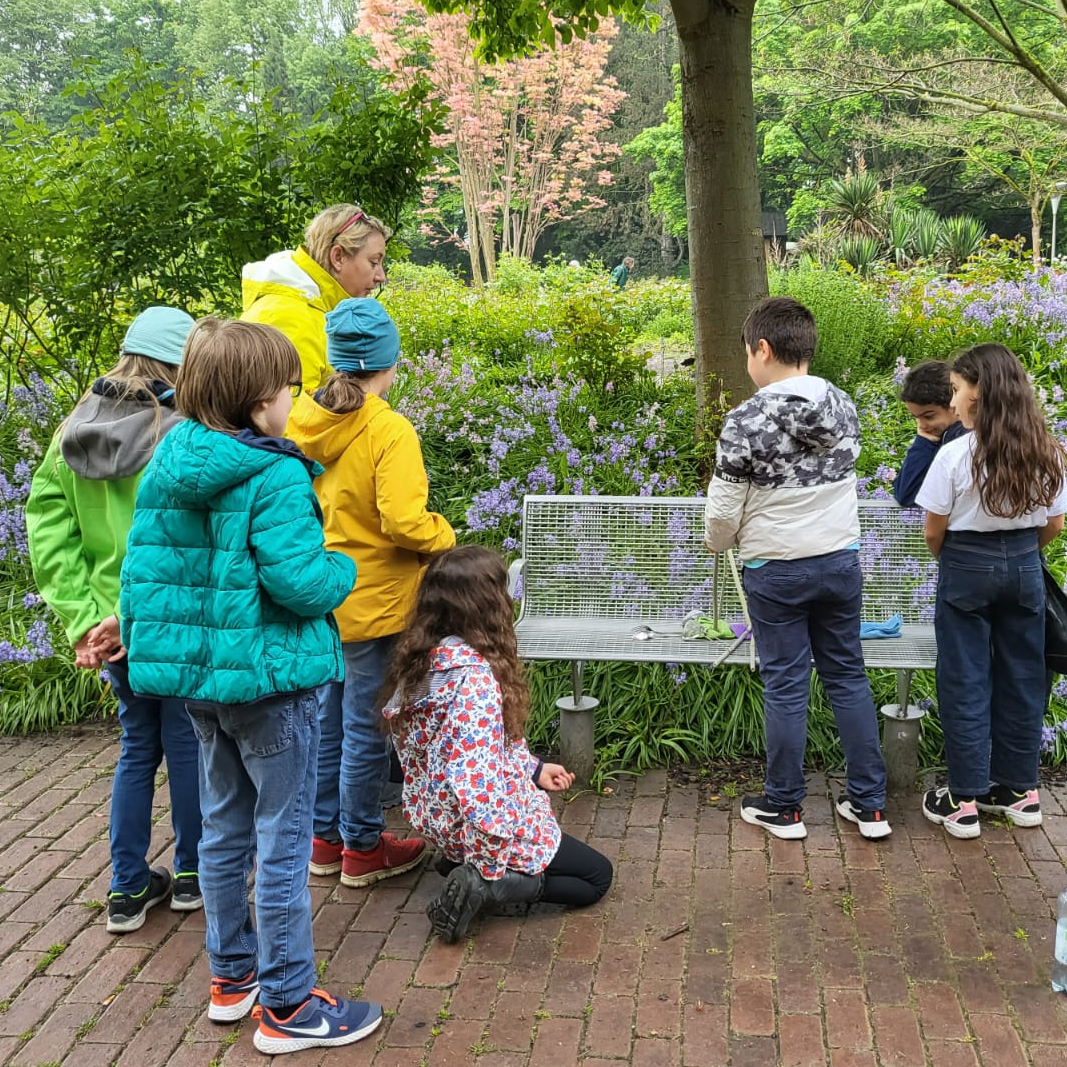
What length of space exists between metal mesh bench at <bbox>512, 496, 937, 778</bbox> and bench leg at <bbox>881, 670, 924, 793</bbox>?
352mm

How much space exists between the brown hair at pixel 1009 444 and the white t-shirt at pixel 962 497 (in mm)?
32

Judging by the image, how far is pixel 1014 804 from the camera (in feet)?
12.0

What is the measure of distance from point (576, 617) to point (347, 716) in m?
1.45

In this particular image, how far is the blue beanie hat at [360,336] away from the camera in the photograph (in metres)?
3.01

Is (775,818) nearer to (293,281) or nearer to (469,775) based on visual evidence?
(469,775)

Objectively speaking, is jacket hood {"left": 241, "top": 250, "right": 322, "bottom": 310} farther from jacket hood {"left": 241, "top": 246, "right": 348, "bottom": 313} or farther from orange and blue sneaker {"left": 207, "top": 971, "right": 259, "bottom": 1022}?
orange and blue sneaker {"left": 207, "top": 971, "right": 259, "bottom": 1022}

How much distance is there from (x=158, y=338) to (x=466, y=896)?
1.87 meters

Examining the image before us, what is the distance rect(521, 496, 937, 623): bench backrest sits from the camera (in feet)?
14.4

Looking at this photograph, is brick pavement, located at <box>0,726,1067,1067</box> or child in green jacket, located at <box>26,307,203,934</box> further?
child in green jacket, located at <box>26,307,203,934</box>

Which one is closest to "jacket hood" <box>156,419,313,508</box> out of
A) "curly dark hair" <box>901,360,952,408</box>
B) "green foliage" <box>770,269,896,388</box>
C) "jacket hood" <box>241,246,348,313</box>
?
"jacket hood" <box>241,246,348,313</box>

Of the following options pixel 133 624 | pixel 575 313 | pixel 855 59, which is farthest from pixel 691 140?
pixel 855 59

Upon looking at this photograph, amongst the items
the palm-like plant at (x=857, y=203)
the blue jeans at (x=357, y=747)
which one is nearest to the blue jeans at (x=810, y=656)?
the blue jeans at (x=357, y=747)

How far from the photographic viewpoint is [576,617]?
14.6 ft

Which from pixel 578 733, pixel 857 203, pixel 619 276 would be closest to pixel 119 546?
pixel 578 733
